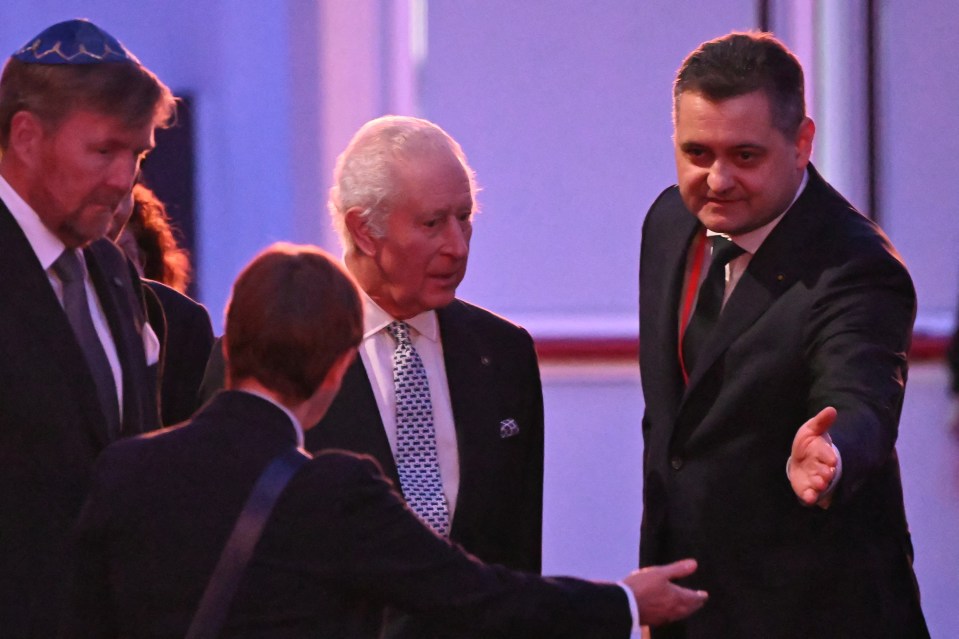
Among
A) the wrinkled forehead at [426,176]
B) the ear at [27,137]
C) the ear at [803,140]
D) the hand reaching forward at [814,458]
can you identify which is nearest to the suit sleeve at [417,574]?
the hand reaching forward at [814,458]

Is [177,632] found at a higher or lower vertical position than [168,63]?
lower

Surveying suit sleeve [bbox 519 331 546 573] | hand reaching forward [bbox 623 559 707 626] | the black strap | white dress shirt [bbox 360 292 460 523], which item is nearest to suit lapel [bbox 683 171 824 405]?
suit sleeve [bbox 519 331 546 573]

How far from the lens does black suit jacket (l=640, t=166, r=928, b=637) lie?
2430 millimetres

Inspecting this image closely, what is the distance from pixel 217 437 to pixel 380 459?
72 cm

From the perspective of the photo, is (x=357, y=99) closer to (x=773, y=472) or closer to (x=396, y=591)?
(x=773, y=472)

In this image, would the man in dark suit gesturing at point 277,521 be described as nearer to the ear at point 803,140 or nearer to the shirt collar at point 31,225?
the shirt collar at point 31,225

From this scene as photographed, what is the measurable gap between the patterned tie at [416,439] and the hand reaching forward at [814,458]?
59 cm

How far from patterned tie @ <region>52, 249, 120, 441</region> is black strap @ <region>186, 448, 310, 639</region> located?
52cm

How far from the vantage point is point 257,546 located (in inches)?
66.7

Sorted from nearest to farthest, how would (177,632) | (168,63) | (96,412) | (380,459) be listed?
(177,632), (96,412), (380,459), (168,63)

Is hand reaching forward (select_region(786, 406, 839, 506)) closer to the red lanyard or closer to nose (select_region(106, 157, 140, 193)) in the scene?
the red lanyard

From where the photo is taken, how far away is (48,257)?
2158 millimetres

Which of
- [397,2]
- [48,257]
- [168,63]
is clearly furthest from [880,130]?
[48,257]

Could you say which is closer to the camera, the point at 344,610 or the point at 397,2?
the point at 344,610
